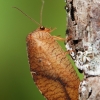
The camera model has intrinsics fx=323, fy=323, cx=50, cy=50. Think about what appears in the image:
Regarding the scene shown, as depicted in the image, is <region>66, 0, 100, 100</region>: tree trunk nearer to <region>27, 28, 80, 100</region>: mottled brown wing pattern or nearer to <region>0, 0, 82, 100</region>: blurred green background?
<region>27, 28, 80, 100</region>: mottled brown wing pattern

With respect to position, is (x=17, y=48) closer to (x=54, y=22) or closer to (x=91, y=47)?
(x=54, y=22)

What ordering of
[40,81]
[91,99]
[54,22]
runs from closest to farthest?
[91,99], [40,81], [54,22]

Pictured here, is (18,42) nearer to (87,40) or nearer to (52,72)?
(52,72)

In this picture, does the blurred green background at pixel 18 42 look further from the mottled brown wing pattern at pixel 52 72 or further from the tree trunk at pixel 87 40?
the tree trunk at pixel 87 40

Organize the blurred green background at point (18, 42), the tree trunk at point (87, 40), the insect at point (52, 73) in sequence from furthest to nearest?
the blurred green background at point (18, 42) → the insect at point (52, 73) → the tree trunk at point (87, 40)

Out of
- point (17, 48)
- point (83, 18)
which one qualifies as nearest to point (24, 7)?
point (17, 48)

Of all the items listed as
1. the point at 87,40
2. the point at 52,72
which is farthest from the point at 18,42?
the point at 87,40

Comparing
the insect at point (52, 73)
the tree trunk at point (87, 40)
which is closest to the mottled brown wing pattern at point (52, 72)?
the insect at point (52, 73)
